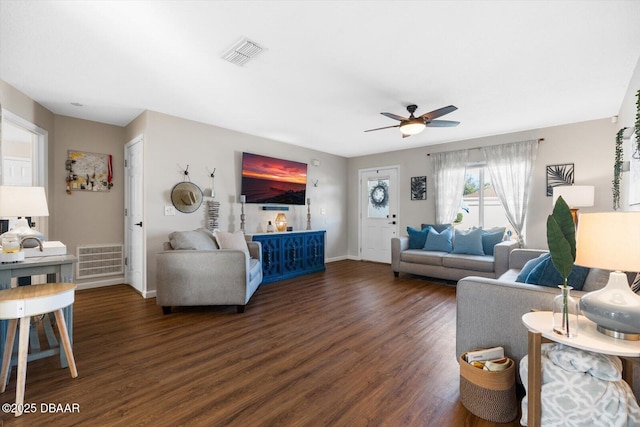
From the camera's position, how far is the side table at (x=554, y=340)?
3.68 ft

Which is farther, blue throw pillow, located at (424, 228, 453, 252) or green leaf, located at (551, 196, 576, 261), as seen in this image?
blue throw pillow, located at (424, 228, 453, 252)

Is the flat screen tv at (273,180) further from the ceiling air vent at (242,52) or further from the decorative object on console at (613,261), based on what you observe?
the decorative object on console at (613,261)

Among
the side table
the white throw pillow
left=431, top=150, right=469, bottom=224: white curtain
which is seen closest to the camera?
the side table

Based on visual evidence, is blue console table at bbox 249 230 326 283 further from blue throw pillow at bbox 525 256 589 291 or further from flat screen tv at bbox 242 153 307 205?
blue throw pillow at bbox 525 256 589 291

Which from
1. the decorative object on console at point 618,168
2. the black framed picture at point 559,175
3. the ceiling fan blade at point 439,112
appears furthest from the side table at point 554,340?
the black framed picture at point 559,175

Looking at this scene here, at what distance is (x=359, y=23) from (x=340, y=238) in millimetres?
5045

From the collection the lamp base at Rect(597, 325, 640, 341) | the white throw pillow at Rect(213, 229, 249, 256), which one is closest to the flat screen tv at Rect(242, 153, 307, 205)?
the white throw pillow at Rect(213, 229, 249, 256)

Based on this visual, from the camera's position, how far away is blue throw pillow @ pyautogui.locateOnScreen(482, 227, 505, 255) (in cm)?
441

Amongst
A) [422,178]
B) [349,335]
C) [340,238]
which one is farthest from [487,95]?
[340,238]

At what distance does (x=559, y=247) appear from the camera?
4.11 feet

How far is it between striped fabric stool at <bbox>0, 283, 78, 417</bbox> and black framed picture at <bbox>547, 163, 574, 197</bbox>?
585 centimetres

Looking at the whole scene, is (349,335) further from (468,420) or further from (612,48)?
(612,48)

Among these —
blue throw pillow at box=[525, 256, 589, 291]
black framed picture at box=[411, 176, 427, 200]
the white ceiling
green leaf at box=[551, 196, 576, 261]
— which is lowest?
blue throw pillow at box=[525, 256, 589, 291]

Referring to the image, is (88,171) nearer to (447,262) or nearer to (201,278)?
(201,278)
